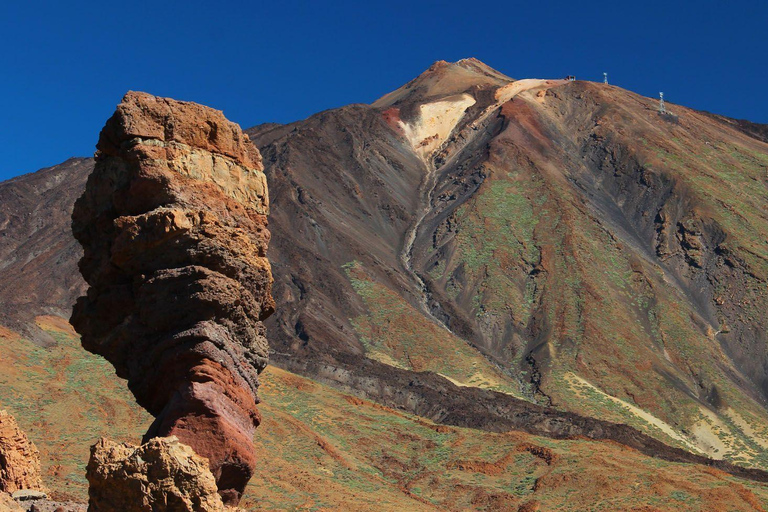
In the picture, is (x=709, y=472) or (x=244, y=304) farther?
(x=709, y=472)

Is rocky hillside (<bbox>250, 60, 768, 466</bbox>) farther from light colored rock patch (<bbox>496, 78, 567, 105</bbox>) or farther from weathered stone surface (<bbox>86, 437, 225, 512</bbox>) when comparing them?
weathered stone surface (<bbox>86, 437, 225, 512</bbox>)

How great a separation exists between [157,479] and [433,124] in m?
103

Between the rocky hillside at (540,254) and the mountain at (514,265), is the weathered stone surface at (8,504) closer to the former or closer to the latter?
the mountain at (514,265)

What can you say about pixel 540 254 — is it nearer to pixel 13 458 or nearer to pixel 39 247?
pixel 39 247

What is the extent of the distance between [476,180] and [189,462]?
276 ft

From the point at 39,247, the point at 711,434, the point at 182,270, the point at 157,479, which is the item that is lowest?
the point at 157,479

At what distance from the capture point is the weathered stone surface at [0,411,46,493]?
497 inches

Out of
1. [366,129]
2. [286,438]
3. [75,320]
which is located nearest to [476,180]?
[366,129]

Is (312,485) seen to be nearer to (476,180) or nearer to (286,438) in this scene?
(286,438)

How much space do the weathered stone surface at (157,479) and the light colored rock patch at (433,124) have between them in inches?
3838

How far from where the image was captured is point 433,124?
111 metres

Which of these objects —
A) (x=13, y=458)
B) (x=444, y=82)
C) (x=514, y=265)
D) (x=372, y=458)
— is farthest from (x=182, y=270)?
(x=444, y=82)

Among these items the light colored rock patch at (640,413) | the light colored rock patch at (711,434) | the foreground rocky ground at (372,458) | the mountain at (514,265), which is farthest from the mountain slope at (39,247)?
the light colored rock patch at (711,434)

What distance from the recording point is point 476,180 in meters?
92.3
